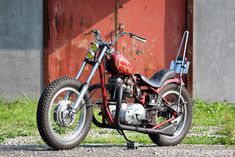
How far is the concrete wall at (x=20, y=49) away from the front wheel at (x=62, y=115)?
16.5 feet

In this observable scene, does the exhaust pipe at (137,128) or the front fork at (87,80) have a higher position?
the front fork at (87,80)

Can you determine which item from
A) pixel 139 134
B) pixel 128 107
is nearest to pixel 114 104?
pixel 128 107

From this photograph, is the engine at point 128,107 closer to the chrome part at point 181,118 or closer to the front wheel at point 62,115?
the front wheel at point 62,115

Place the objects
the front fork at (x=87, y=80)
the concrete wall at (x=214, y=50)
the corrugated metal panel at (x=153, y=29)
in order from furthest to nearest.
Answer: the concrete wall at (x=214, y=50) → the corrugated metal panel at (x=153, y=29) → the front fork at (x=87, y=80)

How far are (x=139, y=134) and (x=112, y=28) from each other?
368 cm

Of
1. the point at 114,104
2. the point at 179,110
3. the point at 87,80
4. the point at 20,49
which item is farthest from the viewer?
the point at 20,49

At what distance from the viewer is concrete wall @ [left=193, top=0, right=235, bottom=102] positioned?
1239cm

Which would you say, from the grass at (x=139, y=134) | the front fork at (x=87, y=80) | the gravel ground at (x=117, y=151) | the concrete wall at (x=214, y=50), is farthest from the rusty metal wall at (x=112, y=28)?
the front fork at (x=87, y=80)

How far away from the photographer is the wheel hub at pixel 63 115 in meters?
6.87

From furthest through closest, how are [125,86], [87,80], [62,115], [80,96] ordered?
[125,86] < [87,80] < [80,96] < [62,115]

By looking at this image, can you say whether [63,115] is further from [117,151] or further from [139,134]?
[139,134]

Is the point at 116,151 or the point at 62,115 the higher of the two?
the point at 62,115

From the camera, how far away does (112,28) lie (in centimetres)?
1221

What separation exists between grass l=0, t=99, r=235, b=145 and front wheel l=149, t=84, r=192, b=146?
0.27 metres
